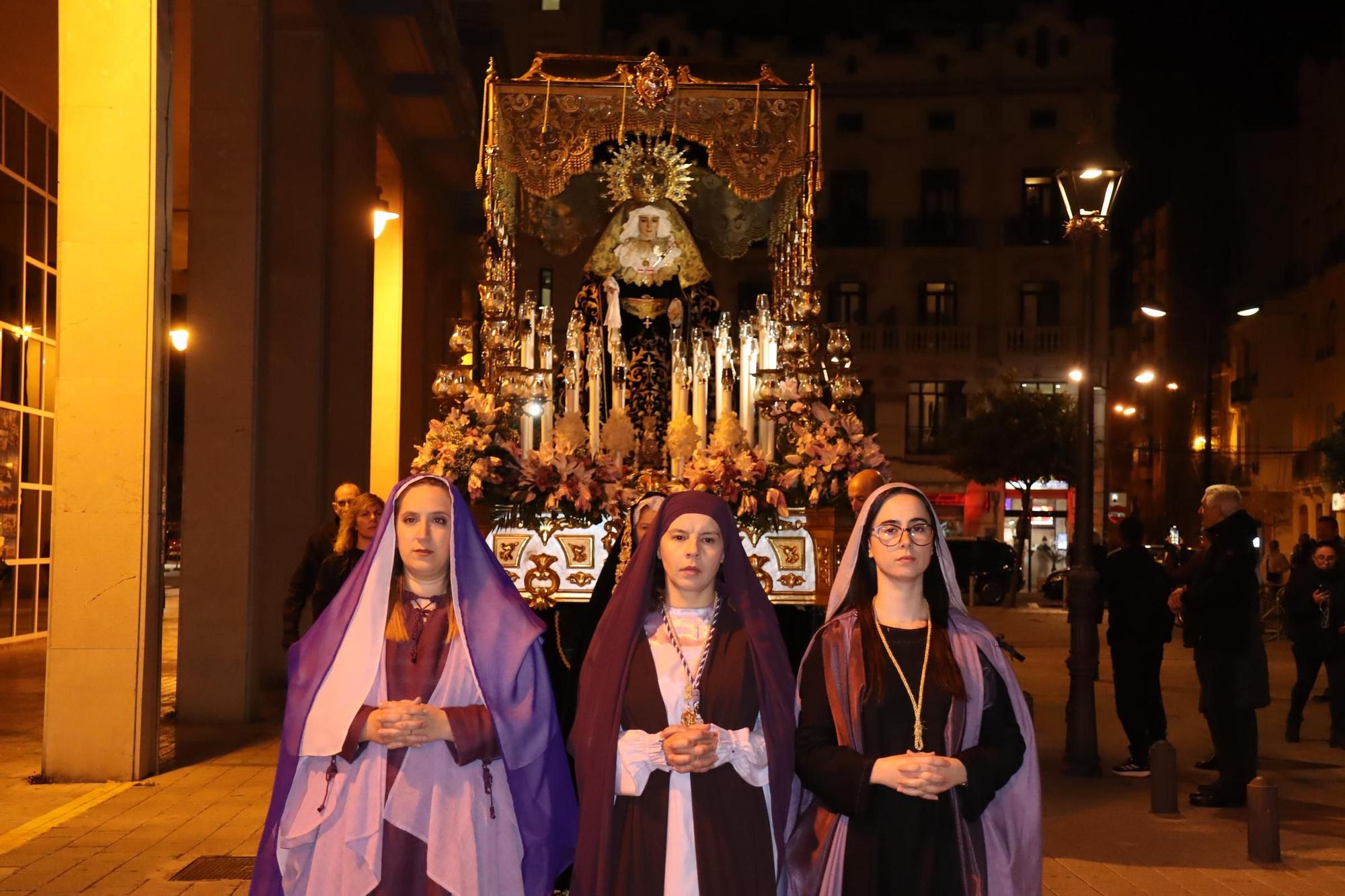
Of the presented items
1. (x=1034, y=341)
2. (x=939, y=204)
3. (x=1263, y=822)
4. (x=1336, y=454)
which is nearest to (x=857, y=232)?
(x=939, y=204)

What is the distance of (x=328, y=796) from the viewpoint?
507cm

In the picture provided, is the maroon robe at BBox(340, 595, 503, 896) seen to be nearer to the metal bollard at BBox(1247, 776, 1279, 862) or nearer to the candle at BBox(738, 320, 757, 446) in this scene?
the metal bollard at BBox(1247, 776, 1279, 862)

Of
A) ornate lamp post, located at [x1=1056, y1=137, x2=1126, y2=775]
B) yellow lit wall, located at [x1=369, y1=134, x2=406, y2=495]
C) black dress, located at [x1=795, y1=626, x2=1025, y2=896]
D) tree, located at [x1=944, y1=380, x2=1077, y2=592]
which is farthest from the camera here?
tree, located at [x1=944, y1=380, x2=1077, y2=592]

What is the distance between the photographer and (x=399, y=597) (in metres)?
5.28

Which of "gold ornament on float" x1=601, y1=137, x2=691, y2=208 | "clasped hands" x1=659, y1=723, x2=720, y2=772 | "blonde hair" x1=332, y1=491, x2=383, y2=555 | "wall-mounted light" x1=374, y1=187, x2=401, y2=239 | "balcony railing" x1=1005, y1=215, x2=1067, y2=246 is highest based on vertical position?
"balcony railing" x1=1005, y1=215, x2=1067, y2=246

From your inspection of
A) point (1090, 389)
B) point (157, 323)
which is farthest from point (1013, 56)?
point (157, 323)

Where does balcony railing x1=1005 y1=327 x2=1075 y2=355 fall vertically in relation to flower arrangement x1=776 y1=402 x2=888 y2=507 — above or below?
above

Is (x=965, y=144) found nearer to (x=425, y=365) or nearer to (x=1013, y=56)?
(x=1013, y=56)

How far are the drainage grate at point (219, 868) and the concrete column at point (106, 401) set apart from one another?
2.43 metres

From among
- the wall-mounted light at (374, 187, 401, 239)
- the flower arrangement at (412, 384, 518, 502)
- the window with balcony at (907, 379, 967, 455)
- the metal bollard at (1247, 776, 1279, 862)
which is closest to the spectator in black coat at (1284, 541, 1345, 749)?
the metal bollard at (1247, 776, 1279, 862)

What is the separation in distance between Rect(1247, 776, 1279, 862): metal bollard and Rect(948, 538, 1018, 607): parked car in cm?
2493

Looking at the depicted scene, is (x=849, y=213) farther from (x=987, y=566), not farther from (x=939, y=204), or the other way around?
(x=987, y=566)

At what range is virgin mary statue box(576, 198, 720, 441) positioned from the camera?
439 inches

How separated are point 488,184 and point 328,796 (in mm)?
6576
